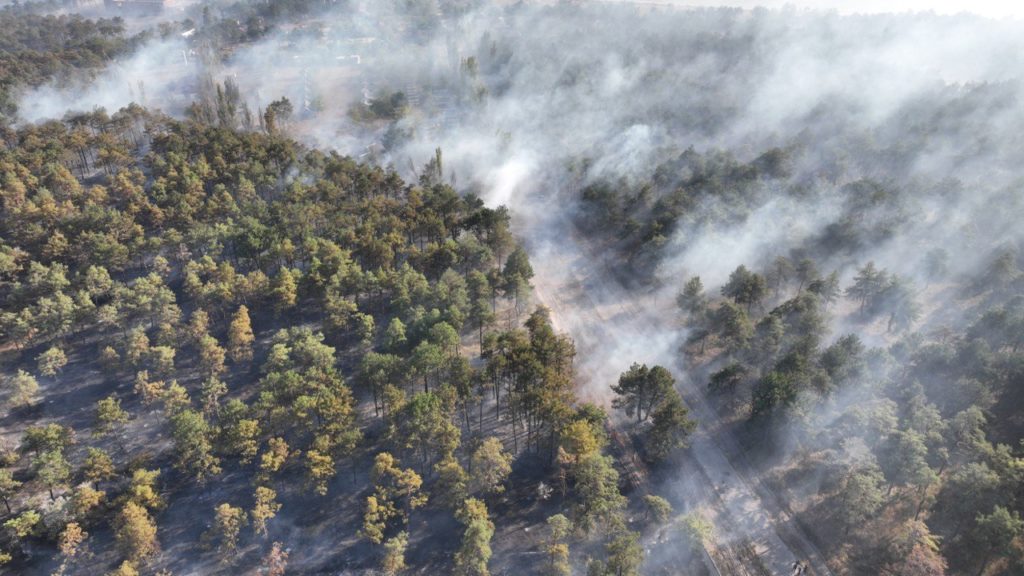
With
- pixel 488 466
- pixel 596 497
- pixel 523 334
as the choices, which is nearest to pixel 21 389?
pixel 488 466

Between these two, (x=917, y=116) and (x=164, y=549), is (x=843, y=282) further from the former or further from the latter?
(x=164, y=549)

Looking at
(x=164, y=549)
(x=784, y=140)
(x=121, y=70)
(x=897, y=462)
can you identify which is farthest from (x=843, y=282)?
(x=121, y=70)

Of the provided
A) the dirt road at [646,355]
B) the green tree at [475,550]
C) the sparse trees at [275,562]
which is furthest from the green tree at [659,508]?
the sparse trees at [275,562]

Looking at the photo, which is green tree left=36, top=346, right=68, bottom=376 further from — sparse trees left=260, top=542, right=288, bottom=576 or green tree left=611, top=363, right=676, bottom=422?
green tree left=611, top=363, right=676, bottom=422

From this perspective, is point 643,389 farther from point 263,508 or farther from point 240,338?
point 240,338

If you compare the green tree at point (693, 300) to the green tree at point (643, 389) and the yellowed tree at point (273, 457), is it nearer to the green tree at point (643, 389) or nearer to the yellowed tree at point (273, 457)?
the green tree at point (643, 389)

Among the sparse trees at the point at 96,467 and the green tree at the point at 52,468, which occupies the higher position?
the green tree at the point at 52,468

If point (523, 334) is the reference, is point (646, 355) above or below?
below
